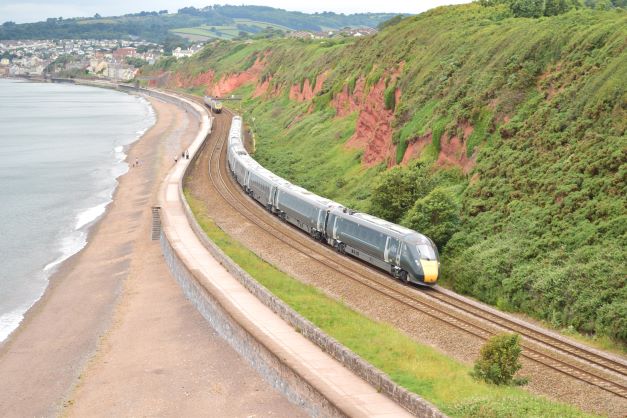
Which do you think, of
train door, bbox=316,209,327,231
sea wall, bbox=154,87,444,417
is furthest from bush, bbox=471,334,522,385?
train door, bbox=316,209,327,231

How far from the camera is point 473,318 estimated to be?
28.5 m

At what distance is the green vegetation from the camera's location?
59.8 ft

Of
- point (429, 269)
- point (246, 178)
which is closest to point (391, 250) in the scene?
point (429, 269)

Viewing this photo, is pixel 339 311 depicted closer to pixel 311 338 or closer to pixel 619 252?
pixel 311 338

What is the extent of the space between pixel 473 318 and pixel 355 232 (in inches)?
386

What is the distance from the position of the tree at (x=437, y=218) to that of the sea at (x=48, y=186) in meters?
18.5

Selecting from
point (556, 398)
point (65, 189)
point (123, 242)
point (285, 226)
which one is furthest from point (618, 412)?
point (65, 189)

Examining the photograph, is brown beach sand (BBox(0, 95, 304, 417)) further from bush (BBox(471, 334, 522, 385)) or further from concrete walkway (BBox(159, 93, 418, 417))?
bush (BBox(471, 334, 522, 385))

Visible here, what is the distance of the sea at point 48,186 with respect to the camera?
45.4 metres

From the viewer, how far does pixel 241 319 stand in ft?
90.9

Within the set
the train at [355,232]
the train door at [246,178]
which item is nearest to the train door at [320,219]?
the train at [355,232]

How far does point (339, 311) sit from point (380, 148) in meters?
30.3

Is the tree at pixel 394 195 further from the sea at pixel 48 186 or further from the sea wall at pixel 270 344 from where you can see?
the sea at pixel 48 186

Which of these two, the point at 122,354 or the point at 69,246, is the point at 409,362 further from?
the point at 69,246
